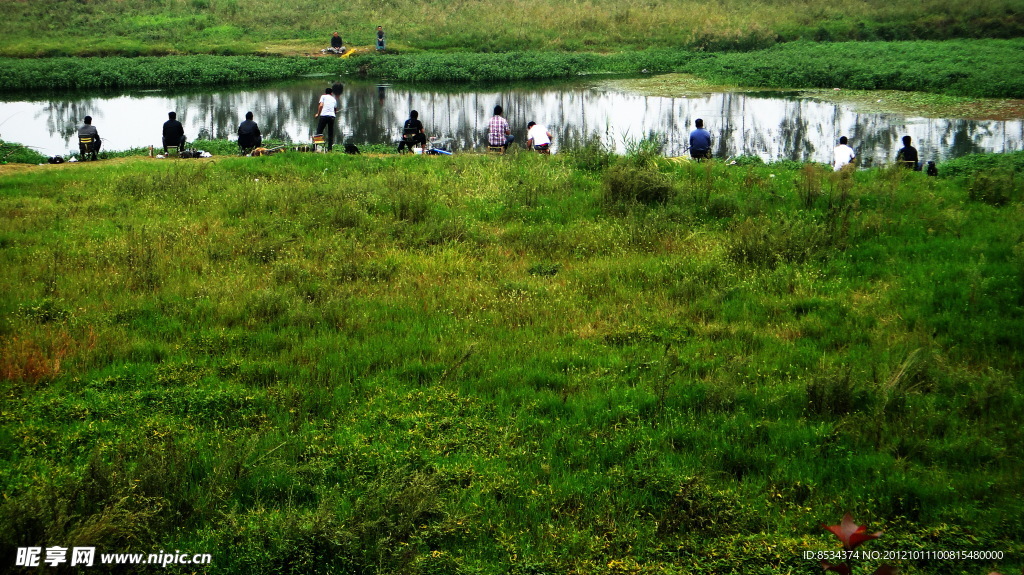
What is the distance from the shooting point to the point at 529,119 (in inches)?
1113

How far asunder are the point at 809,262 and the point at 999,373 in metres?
3.67

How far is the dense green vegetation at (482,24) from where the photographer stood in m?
42.6

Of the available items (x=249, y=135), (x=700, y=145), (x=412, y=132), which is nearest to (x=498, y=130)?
(x=412, y=132)

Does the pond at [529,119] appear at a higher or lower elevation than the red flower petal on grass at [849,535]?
higher

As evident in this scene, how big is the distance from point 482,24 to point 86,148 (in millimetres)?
30468

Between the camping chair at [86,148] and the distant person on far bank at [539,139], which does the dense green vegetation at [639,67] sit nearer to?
the camping chair at [86,148]

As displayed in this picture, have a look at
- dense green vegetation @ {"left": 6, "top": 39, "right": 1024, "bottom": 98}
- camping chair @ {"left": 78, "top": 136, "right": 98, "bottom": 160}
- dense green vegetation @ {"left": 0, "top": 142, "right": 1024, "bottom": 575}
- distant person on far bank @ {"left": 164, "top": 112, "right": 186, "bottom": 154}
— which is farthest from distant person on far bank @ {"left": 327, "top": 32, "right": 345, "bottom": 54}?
dense green vegetation @ {"left": 0, "top": 142, "right": 1024, "bottom": 575}

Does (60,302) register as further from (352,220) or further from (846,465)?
(846,465)

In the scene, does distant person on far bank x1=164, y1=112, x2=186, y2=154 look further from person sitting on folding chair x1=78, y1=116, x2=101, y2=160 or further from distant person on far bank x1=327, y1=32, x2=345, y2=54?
distant person on far bank x1=327, y1=32, x2=345, y2=54

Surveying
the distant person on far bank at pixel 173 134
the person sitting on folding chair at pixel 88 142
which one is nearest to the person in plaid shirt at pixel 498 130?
the distant person on far bank at pixel 173 134

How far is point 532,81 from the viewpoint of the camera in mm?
37312

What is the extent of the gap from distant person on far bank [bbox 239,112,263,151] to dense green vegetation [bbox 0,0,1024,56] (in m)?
23.2

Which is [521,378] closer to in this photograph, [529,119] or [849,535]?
[849,535]

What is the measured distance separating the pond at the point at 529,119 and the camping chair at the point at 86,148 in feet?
9.72
